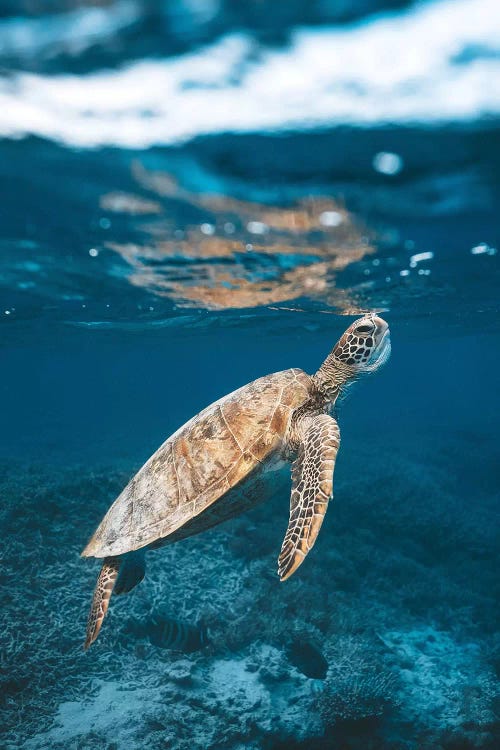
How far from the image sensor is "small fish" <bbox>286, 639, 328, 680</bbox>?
5.92 metres

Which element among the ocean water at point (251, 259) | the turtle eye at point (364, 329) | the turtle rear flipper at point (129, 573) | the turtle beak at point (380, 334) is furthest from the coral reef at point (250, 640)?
the turtle eye at point (364, 329)

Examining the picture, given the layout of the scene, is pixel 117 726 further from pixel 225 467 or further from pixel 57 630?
pixel 225 467

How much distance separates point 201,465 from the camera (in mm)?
4680

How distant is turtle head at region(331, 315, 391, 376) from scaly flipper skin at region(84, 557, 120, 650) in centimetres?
389

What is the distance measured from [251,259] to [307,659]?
7392 millimetres

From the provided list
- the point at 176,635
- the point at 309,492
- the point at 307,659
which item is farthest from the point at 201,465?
the point at 307,659

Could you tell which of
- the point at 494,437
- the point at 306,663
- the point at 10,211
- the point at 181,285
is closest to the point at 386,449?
the point at 494,437

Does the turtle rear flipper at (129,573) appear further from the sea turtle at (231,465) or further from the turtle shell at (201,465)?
the turtle shell at (201,465)

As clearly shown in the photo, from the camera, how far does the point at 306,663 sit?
600 centimetres

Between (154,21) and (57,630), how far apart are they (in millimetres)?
7569

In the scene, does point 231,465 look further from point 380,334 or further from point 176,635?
point 176,635

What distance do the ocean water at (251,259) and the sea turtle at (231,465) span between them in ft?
4.28

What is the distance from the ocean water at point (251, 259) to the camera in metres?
3.62

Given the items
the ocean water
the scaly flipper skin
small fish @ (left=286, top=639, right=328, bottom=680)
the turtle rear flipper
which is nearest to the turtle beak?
the ocean water
